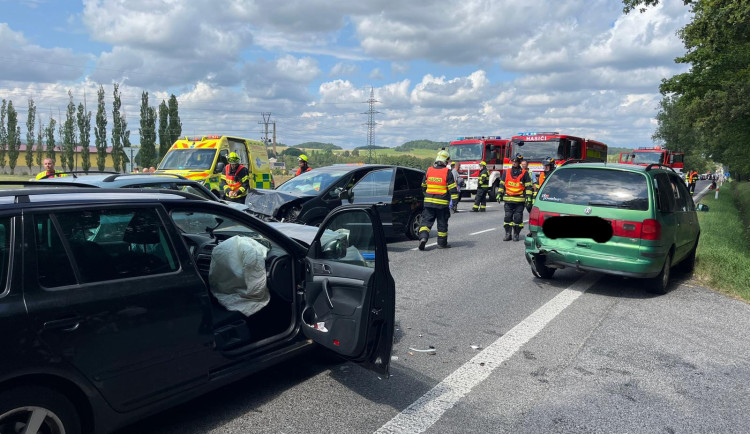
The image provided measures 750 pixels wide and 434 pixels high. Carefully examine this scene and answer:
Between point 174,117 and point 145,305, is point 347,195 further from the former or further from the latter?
point 174,117

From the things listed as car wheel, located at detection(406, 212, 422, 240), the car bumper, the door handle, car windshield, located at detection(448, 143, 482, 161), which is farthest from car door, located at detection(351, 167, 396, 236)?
car windshield, located at detection(448, 143, 482, 161)

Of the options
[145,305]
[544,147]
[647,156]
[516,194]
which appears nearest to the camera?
[145,305]

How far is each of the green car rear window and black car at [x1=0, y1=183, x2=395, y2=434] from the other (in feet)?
14.6

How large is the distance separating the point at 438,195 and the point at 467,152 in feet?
53.0

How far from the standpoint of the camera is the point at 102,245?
304 cm

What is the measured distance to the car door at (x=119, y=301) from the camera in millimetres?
2713

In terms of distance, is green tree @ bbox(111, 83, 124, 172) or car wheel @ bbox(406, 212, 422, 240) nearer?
car wheel @ bbox(406, 212, 422, 240)

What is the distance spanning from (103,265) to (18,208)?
0.50m

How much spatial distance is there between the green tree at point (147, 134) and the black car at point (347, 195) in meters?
51.2

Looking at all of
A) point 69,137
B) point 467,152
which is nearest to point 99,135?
point 69,137

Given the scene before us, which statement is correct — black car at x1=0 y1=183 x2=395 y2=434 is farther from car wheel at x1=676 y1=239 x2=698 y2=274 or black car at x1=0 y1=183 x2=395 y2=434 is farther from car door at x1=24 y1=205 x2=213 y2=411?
car wheel at x1=676 y1=239 x2=698 y2=274

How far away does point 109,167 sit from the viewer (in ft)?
225

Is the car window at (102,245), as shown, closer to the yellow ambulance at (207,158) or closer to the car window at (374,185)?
the car window at (374,185)

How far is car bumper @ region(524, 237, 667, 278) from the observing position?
6645mm
